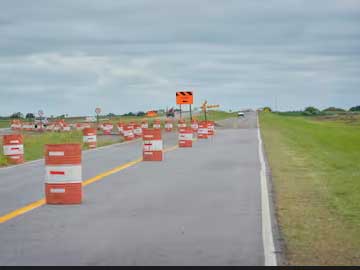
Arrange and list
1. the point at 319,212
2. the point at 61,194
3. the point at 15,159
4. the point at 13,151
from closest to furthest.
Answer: the point at 319,212 < the point at 61,194 < the point at 15,159 < the point at 13,151

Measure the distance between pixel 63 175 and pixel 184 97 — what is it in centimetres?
5167

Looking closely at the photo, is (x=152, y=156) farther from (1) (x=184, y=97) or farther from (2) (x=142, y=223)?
(1) (x=184, y=97)

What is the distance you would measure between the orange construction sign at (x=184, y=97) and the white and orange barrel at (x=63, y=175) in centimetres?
5110

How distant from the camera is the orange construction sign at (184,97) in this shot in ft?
219

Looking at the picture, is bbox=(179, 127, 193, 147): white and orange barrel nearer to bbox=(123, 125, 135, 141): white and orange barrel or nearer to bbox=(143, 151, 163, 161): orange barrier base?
bbox=(143, 151, 163, 161): orange barrier base

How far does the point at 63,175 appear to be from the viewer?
15469 millimetres

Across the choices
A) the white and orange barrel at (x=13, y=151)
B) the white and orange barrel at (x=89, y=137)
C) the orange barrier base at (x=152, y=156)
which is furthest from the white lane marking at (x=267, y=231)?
the white and orange barrel at (x=89, y=137)

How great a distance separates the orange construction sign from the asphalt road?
44.4 m

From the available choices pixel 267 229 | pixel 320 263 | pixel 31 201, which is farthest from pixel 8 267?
pixel 31 201

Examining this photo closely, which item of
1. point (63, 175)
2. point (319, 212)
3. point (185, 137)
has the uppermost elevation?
point (63, 175)

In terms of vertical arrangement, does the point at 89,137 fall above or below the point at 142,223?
above

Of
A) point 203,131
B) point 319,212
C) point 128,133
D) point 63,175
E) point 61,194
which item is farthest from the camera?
point 203,131

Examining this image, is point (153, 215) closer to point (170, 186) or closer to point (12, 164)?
point (170, 186)

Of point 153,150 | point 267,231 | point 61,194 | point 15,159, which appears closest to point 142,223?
point 267,231
